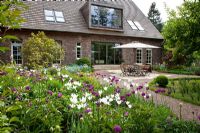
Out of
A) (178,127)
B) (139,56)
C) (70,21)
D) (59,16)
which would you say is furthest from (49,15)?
(178,127)

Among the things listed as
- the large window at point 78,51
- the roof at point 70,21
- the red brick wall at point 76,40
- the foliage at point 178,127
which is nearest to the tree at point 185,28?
the foliage at point 178,127

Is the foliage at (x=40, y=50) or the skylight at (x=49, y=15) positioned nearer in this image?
the foliage at (x=40, y=50)

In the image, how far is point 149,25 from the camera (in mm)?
27531

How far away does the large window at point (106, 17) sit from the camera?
22.7m

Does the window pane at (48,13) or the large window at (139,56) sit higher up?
the window pane at (48,13)

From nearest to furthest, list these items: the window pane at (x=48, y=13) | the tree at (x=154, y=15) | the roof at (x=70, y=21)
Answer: the roof at (x=70, y=21) < the window pane at (x=48, y=13) < the tree at (x=154, y=15)

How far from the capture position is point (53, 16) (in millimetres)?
21203

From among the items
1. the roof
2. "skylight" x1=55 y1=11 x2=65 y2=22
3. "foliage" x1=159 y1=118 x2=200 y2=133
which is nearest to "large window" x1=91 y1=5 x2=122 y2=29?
the roof

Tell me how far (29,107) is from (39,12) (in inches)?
723

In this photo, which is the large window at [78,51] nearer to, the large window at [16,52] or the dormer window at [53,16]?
the dormer window at [53,16]

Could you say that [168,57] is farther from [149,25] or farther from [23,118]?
[23,118]

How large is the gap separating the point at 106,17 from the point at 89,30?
8.77 feet

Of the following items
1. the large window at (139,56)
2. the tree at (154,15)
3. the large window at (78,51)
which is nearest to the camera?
the large window at (78,51)

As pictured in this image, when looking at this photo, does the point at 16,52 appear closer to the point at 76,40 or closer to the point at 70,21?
the point at 76,40
